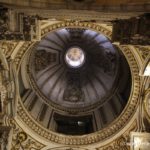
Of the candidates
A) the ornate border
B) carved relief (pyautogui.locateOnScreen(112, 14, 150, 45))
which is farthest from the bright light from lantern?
carved relief (pyautogui.locateOnScreen(112, 14, 150, 45))

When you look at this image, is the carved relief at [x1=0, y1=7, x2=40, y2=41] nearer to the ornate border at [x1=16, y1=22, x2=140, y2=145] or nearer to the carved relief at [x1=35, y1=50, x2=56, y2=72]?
the ornate border at [x1=16, y1=22, x2=140, y2=145]

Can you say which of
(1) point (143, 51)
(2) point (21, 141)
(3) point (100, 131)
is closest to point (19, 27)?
(1) point (143, 51)

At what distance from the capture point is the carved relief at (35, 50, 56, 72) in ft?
62.3

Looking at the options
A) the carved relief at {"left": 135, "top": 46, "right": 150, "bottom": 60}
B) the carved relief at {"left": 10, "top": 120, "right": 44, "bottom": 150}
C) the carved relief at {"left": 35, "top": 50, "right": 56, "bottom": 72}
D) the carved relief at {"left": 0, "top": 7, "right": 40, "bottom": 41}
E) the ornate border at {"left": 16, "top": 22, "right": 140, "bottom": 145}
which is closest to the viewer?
the carved relief at {"left": 0, "top": 7, "right": 40, "bottom": 41}

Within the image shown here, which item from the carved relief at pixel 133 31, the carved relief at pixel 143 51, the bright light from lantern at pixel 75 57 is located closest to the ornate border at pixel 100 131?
the carved relief at pixel 143 51

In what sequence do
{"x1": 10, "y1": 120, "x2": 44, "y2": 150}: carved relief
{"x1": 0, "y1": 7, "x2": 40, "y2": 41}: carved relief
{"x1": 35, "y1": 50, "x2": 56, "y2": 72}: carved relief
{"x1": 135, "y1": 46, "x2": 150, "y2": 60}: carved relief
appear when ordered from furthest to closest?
1. {"x1": 35, "y1": 50, "x2": 56, "y2": 72}: carved relief
2. {"x1": 10, "y1": 120, "x2": 44, "y2": 150}: carved relief
3. {"x1": 135, "y1": 46, "x2": 150, "y2": 60}: carved relief
4. {"x1": 0, "y1": 7, "x2": 40, "y2": 41}: carved relief

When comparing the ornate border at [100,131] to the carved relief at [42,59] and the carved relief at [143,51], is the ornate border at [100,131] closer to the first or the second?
the carved relief at [143,51]

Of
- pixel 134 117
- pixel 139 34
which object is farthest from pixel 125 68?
pixel 139 34

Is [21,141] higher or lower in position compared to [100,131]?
lower

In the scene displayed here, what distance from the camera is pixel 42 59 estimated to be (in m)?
19.5

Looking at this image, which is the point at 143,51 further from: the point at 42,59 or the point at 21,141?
the point at 42,59

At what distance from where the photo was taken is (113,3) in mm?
7469

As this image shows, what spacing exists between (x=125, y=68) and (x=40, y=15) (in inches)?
391

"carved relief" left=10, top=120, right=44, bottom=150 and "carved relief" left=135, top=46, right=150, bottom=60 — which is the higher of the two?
"carved relief" left=135, top=46, right=150, bottom=60
